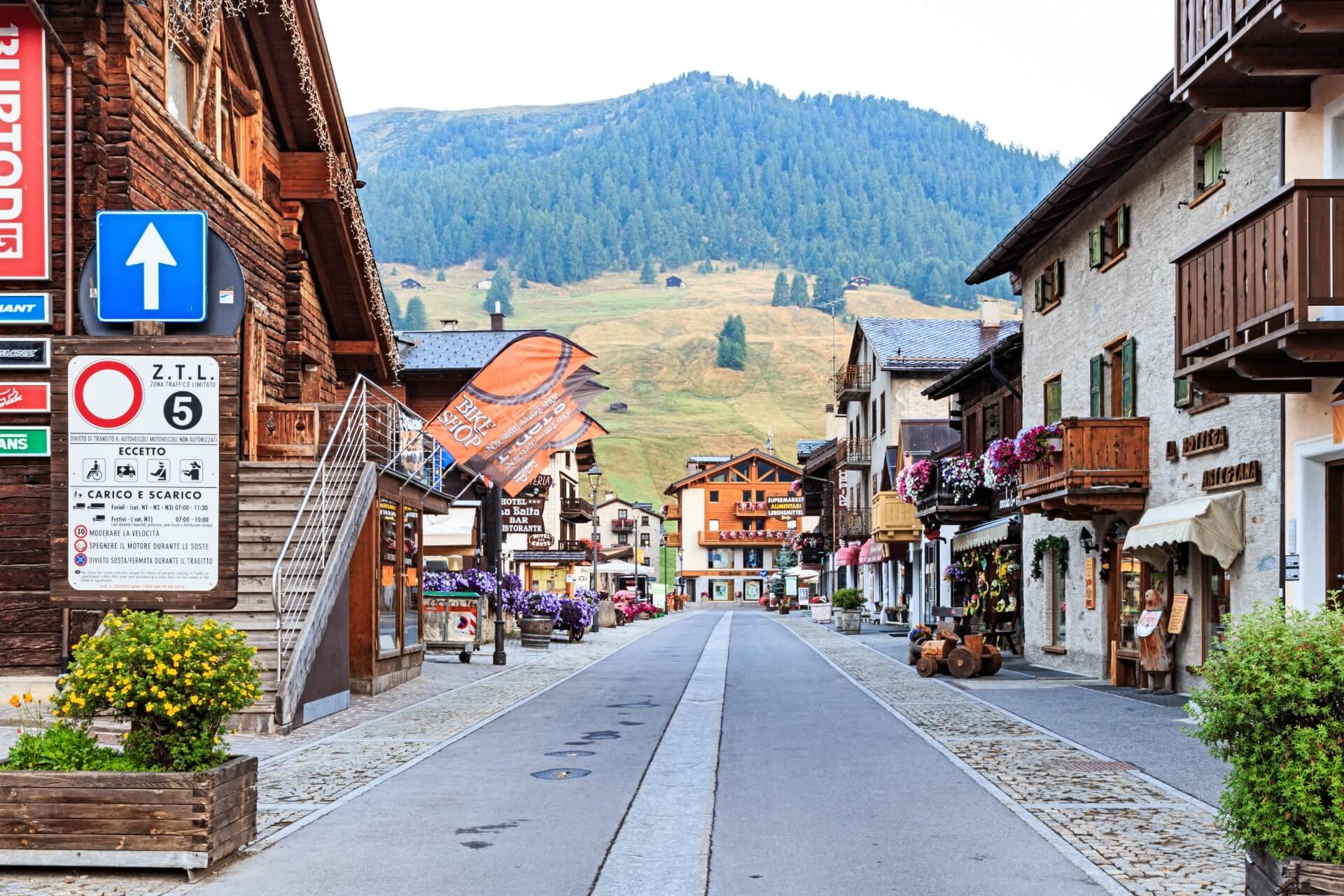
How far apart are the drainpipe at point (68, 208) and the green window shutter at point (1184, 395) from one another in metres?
13.6

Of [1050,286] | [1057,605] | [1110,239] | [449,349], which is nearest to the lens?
[1110,239]

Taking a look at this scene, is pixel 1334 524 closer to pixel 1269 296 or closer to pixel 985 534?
pixel 1269 296

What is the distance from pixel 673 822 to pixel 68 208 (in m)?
9.98

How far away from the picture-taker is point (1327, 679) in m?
6.42

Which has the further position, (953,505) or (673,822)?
(953,505)

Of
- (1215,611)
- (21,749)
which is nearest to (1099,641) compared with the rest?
(1215,611)

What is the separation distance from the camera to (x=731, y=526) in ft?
417

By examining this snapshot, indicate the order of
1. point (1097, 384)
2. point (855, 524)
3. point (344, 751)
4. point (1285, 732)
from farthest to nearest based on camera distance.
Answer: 1. point (855, 524)
2. point (1097, 384)
3. point (344, 751)
4. point (1285, 732)

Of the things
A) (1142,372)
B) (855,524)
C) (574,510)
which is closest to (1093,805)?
(1142,372)

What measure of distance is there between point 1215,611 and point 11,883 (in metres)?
15.6

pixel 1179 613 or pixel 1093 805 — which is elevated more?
pixel 1179 613

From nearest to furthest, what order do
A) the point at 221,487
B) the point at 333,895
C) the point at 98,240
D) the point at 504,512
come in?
the point at 333,895 → the point at 221,487 → the point at 98,240 → the point at 504,512

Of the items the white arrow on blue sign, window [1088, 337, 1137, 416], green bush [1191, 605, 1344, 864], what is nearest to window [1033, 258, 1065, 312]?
window [1088, 337, 1137, 416]

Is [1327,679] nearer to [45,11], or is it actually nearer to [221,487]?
[221,487]
